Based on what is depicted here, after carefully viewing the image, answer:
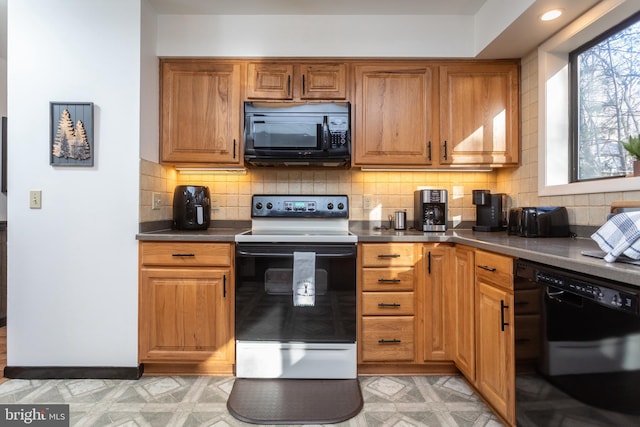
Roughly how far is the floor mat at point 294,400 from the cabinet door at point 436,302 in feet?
1.71

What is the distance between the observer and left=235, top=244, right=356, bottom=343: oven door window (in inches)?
76.5

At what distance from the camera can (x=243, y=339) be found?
1965 millimetres

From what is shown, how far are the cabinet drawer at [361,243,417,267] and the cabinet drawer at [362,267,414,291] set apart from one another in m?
0.03

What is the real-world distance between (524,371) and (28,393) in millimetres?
2530

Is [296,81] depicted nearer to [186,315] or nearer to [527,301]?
[186,315]

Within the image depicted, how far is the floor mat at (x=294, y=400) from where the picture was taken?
63.6 inches

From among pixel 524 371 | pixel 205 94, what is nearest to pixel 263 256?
pixel 205 94

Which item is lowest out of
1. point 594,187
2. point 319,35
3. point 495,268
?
point 495,268

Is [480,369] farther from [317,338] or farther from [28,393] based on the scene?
[28,393]

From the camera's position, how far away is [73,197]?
1.99 m

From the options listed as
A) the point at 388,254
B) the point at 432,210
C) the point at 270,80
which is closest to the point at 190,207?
the point at 270,80

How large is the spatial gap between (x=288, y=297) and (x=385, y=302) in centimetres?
59

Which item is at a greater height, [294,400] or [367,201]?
[367,201]

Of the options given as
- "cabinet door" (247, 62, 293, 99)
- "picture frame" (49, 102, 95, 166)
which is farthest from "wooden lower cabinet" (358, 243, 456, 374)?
"picture frame" (49, 102, 95, 166)
